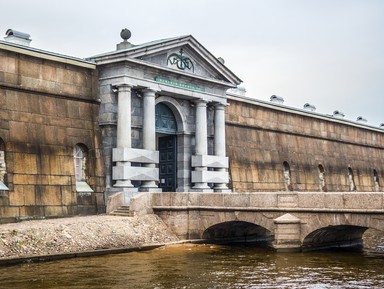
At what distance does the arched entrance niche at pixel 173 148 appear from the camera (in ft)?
113

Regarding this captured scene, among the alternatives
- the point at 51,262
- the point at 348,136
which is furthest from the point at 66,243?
the point at 348,136

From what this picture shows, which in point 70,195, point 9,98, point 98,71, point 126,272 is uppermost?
point 98,71

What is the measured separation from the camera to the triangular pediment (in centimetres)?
3169

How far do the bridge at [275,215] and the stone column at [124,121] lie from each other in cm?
236

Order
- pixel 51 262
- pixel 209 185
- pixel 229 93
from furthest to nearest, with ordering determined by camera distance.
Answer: pixel 229 93, pixel 209 185, pixel 51 262

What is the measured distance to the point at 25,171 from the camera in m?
27.6

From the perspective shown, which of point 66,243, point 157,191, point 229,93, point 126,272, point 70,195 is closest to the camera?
point 126,272

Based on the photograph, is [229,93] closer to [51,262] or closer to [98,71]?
[98,71]

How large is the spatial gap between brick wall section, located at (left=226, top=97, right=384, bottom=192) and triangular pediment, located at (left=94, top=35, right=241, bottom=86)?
14.1ft

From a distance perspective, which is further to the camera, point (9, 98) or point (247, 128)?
point (247, 128)

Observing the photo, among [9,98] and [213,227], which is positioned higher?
[9,98]

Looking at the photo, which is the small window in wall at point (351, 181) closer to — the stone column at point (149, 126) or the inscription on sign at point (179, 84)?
the inscription on sign at point (179, 84)

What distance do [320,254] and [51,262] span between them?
401 inches

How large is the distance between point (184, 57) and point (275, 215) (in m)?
11.6
